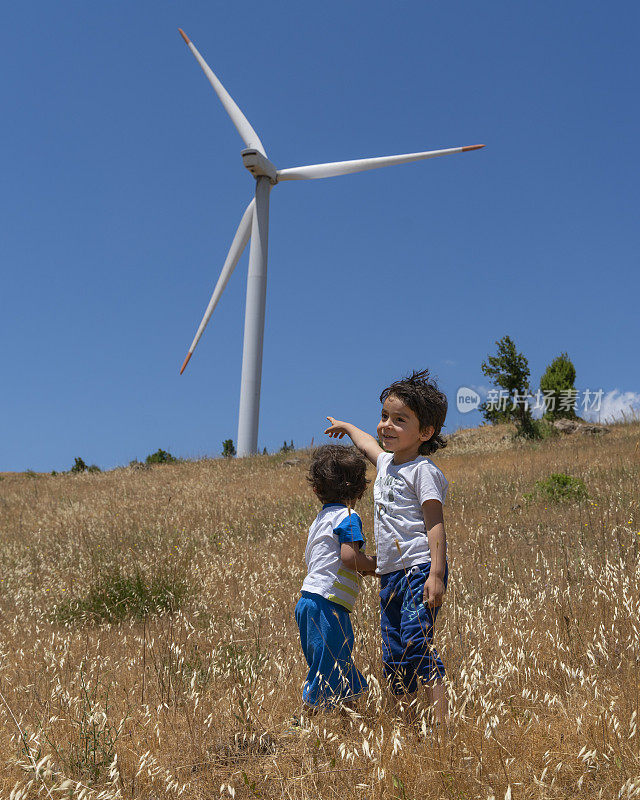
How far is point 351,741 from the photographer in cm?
252

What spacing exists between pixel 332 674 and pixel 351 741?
45 centimetres

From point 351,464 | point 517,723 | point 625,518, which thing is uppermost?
point 351,464

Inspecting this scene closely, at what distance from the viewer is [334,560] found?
3141mm

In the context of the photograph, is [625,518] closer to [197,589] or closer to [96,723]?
[197,589]

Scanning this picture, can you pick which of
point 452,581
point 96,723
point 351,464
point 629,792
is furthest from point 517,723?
point 452,581

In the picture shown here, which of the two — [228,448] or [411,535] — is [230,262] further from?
[411,535]

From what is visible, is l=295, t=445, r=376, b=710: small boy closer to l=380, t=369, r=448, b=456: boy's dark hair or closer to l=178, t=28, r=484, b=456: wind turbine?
l=380, t=369, r=448, b=456: boy's dark hair

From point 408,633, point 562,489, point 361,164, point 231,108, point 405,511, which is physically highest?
point 231,108

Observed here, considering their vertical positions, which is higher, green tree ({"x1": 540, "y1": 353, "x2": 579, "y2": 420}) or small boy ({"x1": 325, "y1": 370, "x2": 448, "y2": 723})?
green tree ({"x1": 540, "y1": 353, "x2": 579, "y2": 420})

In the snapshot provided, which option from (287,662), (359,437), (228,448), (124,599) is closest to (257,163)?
(228,448)

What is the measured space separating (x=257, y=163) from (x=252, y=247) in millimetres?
3816

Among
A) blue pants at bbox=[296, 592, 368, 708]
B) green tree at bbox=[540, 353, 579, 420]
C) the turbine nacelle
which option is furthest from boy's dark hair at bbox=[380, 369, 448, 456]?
green tree at bbox=[540, 353, 579, 420]

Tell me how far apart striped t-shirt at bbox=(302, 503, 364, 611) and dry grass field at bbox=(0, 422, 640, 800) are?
0.65 feet

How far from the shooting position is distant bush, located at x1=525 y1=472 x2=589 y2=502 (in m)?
8.09
